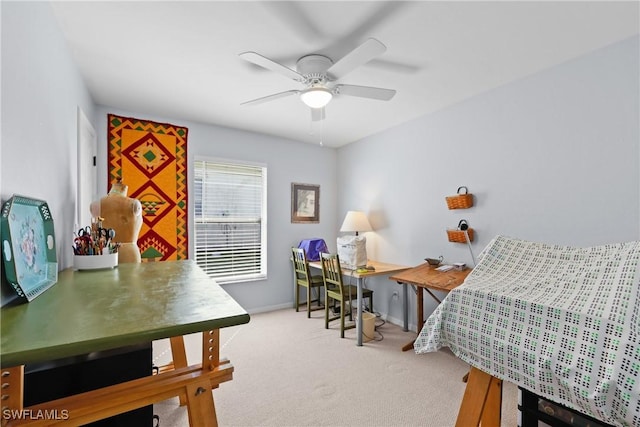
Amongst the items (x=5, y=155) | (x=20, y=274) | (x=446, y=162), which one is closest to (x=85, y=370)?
(x=20, y=274)

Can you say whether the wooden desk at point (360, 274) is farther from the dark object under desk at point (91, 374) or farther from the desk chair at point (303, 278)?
the dark object under desk at point (91, 374)

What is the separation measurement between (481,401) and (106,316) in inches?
48.7

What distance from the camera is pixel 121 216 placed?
2000mm

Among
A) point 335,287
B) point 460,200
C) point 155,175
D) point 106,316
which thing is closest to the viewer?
point 106,316

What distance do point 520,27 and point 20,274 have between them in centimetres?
274

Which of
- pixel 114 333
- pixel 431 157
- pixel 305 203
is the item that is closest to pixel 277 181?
pixel 305 203

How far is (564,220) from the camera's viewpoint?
7.47ft

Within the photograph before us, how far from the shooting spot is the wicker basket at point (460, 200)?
113 inches

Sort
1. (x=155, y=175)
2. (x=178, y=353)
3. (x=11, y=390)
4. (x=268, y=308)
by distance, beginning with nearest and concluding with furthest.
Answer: (x=11, y=390)
(x=178, y=353)
(x=155, y=175)
(x=268, y=308)

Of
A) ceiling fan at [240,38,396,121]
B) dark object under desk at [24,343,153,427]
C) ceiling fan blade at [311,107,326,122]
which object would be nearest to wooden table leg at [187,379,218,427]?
dark object under desk at [24,343,153,427]

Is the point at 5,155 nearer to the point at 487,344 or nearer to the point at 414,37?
the point at 487,344

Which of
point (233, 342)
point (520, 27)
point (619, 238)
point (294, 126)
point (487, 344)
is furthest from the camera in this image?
point (294, 126)

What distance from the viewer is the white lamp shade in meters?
3.92

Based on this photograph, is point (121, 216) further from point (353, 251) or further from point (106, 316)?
point (353, 251)
